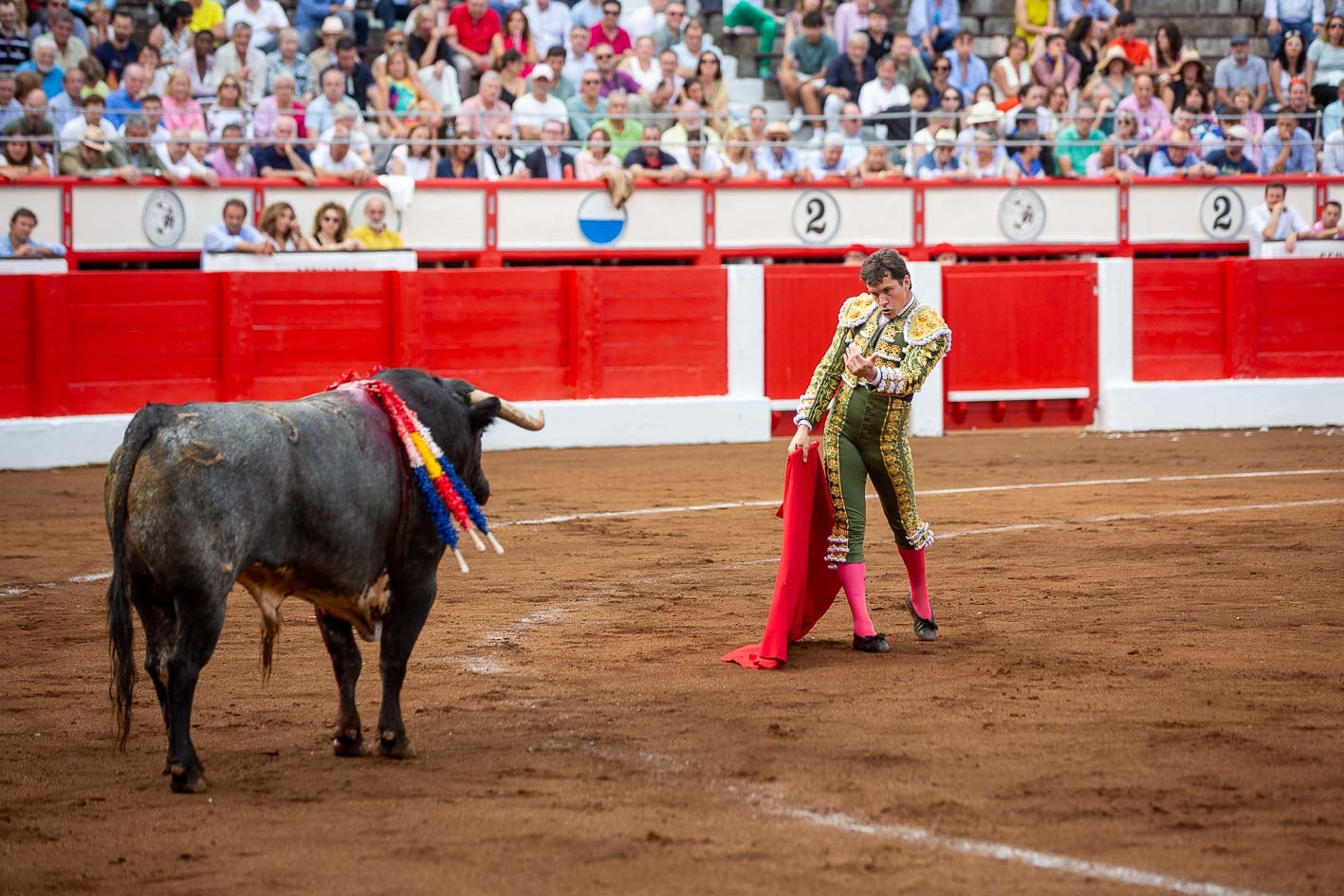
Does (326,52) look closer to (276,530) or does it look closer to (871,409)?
(871,409)

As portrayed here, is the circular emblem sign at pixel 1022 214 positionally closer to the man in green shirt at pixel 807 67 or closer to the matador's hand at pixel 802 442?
the man in green shirt at pixel 807 67

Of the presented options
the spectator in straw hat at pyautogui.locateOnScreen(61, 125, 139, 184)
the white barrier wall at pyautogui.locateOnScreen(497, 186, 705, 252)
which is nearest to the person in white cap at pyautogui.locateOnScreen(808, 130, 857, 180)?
the white barrier wall at pyautogui.locateOnScreen(497, 186, 705, 252)

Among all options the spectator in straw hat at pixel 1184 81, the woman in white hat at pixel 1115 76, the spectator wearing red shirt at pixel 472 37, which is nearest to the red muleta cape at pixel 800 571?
the spectator wearing red shirt at pixel 472 37

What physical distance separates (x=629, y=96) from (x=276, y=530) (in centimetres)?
1124

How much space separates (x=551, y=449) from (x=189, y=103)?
3833 mm

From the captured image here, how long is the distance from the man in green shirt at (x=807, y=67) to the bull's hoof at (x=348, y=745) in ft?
38.9

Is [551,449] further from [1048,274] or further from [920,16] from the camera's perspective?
[920,16]

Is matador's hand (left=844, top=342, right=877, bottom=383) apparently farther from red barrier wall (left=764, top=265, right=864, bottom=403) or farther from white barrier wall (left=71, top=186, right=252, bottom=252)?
white barrier wall (left=71, top=186, right=252, bottom=252)

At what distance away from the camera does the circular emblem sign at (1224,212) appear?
54.3 ft

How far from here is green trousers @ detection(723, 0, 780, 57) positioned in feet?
56.6

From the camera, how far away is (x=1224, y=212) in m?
16.6

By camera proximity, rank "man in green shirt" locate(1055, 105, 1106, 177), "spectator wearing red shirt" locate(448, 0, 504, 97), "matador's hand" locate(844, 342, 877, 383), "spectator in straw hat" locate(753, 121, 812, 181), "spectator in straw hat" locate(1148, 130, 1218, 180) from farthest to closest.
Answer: "spectator in straw hat" locate(1148, 130, 1218, 180), "man in green shirt" locate(1055, 105, 1106, 177), "spectator in straw hat" locate(753, 121, 812, 181), "spectator wearing red shirt" locate(448, 0, 504, 97), "matador's hand" locate(844, 342, 877, 383)

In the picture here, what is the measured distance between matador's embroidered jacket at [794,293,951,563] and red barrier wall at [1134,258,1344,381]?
8701mm

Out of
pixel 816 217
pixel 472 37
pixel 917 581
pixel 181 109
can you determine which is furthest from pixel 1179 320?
pixel 917 581
